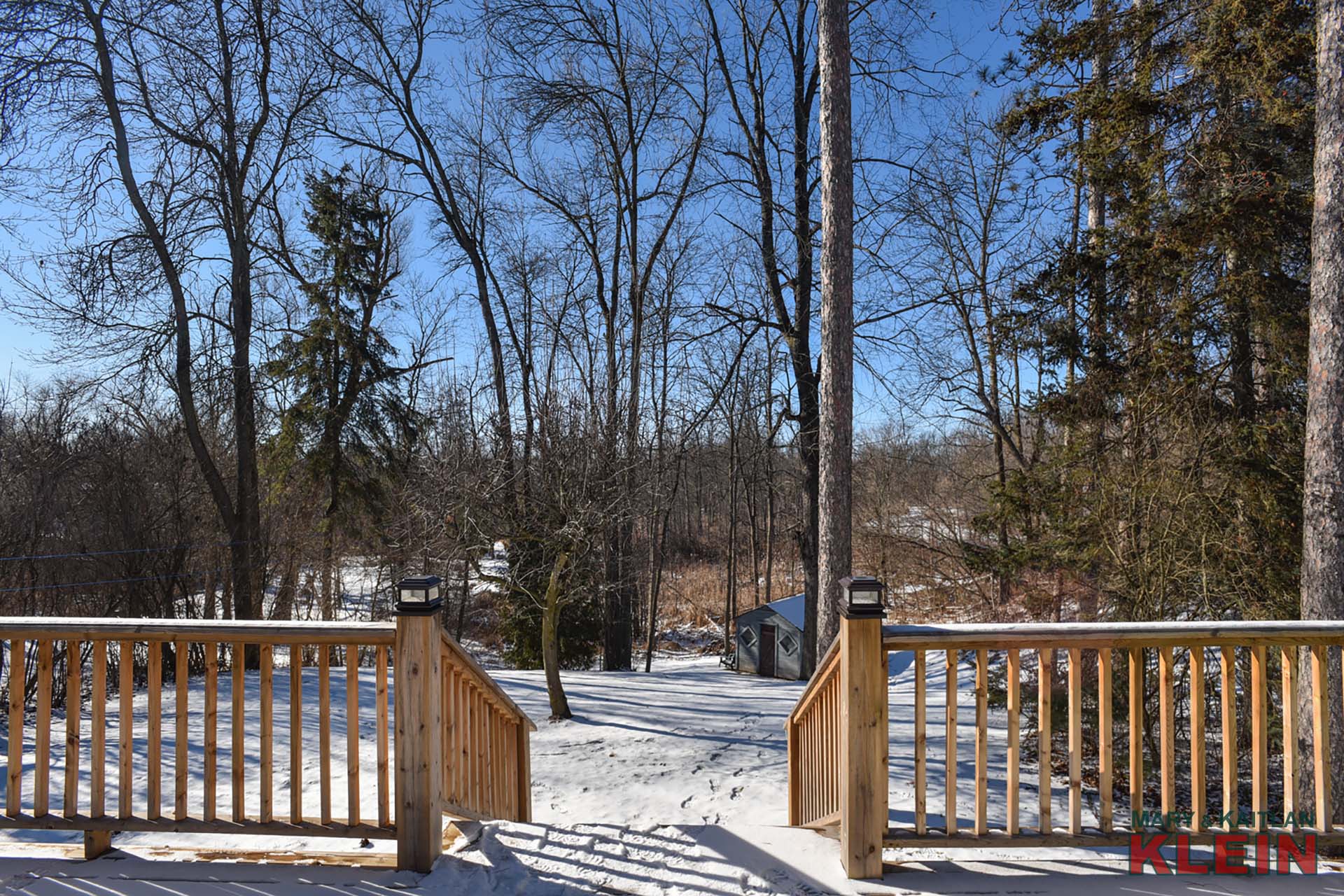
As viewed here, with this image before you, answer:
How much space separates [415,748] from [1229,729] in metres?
2.90

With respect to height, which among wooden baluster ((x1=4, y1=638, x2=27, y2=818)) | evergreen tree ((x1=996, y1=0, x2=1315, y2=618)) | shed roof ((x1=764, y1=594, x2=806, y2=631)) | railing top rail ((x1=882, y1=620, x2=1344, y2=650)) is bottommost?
shed roof ((x1=764, y1=594, x2=806, y2=631))

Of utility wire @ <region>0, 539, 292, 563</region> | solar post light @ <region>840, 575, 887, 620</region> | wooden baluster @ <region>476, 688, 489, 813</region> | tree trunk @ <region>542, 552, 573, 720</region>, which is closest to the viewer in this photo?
solar post light @ <region>840, 575, 887, 620</region>

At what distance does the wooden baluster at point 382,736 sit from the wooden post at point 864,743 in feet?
5.41

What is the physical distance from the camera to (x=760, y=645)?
14.5m

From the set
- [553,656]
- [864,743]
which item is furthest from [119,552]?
[864,743]

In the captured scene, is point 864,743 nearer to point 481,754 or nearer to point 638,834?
point 638,834

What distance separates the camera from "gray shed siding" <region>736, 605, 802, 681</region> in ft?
45.0

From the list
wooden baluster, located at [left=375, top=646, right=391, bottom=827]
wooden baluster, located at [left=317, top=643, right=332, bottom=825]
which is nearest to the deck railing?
wooden baluster, located at [left=375, top=646, right=391, bottom=827]

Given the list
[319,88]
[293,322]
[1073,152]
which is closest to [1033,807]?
[1073,152]

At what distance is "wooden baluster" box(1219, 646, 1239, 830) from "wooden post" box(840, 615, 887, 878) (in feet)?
3.97

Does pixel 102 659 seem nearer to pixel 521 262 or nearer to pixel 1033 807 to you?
pixel 1033 807

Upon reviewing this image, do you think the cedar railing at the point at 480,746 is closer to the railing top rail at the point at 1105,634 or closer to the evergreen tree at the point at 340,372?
the railing top rail at the point at 1105,634

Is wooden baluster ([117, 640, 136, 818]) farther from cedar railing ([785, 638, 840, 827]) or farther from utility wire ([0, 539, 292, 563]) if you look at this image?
utility wire ([0, 539, 292, 563])

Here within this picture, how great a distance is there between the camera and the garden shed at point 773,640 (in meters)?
13.7
